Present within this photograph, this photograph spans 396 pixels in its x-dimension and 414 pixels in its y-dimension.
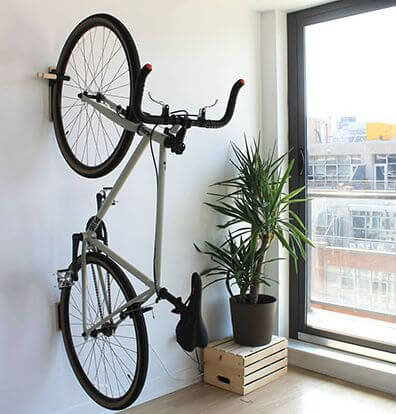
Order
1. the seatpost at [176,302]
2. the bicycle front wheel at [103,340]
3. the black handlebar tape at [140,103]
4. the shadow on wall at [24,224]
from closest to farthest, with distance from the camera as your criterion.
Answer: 1. the black handlebar tape at [140,103]
2. the seatpost at [176,302]
3. the bicycle front wheel at [103,340]
4. the shadow on wall at [24,224]

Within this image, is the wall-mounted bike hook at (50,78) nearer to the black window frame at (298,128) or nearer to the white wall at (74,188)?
the white wall at (74,188)

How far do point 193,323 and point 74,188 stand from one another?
1.10 metres

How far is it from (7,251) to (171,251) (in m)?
1.00

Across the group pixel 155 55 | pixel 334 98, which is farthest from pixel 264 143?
pixel 155 55

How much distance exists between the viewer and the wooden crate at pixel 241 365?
3152mm

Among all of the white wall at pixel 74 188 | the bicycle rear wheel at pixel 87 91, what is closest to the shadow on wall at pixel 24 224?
the white wall at pixel 74 188

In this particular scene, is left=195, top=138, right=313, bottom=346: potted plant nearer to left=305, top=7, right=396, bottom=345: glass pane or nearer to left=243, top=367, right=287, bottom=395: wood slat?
left=243, top=367, right=287, bottom=395: wood slat

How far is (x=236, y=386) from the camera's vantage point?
125 inches

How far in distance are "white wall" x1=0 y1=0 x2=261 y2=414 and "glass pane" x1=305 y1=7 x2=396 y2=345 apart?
1.88ft

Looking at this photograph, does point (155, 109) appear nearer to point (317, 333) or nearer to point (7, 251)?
point (7, 251)

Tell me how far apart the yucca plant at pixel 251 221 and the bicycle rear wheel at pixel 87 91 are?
873mm

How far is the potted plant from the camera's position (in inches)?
128

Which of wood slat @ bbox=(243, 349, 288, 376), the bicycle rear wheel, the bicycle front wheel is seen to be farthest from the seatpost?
wood slat @ bbox=(243, 349, 288, 376)

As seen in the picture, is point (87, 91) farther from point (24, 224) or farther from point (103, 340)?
point (103, 340)
